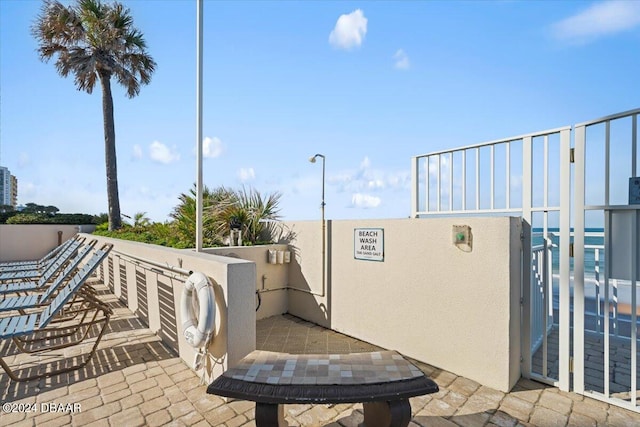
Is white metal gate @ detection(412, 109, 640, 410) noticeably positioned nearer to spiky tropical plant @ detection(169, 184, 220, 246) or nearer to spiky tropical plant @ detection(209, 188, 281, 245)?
spiky tropical plant @ detection(209, 188, 281, 245)

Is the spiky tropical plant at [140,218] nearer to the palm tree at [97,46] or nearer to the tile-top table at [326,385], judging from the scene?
the palm tree at [97,46]

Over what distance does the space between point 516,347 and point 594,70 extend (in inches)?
166

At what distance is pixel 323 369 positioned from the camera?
2.04 metres

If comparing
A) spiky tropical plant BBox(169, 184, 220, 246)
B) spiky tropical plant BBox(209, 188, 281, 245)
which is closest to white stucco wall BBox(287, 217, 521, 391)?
spiky tropical plant BBox(209, 188, 281, 245)

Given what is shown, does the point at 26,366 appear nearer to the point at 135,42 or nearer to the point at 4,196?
the point at 135,42

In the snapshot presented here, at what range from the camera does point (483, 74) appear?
4.76 metres

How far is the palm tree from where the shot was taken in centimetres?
1041

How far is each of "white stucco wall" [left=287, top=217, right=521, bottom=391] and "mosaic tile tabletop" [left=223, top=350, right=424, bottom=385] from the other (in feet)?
4.51

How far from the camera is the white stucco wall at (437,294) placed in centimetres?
299

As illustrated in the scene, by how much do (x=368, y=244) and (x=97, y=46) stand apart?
12.2 metres

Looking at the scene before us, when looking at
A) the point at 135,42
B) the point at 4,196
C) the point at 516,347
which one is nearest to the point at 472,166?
the point at 516,347

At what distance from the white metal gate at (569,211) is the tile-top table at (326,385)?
2.03 m

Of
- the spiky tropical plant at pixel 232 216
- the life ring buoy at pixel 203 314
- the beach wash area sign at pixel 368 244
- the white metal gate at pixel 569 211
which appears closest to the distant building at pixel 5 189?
the spiky tropical plant at pixel 232 216

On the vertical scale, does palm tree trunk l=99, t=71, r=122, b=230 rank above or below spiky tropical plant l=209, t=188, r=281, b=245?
above
